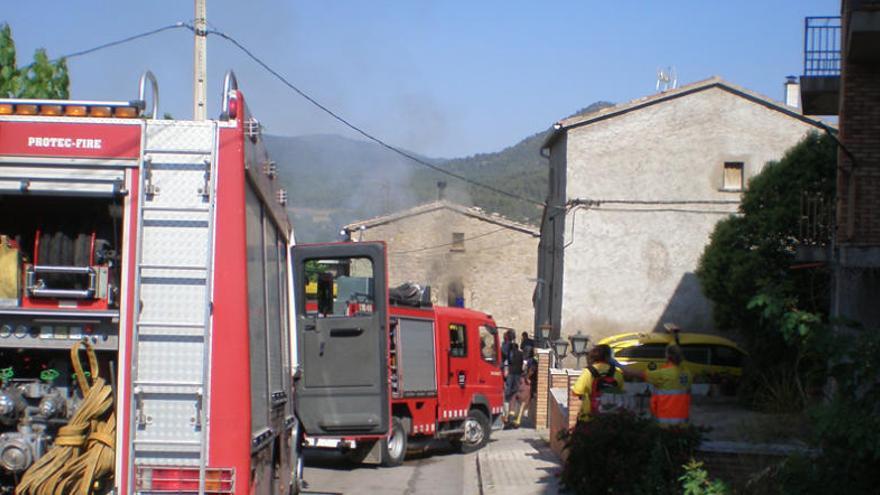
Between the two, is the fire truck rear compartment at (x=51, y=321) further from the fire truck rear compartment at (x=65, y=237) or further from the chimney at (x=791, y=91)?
the chimney at (x=791, y=91)

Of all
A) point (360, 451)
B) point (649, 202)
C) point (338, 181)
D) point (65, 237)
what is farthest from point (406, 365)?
point (338, 181)

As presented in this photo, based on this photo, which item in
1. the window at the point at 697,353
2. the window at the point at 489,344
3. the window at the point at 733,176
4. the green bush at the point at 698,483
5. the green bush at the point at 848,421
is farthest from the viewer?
the window at the point at 733,176

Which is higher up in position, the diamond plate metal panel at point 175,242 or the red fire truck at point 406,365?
the diamond plate metal panel at point 175,242

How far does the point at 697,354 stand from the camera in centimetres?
2662

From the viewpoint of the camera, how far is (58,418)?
6.27 meters

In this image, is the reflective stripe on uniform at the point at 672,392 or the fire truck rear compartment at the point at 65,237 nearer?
the fire truck rear compartment at the point at 65,237

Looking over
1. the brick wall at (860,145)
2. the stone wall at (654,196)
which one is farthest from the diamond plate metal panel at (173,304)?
the stone wall at (654,196)

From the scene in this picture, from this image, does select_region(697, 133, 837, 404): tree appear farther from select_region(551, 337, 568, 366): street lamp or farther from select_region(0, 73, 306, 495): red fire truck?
select_region(0, 73, 306, 495): red fire truck

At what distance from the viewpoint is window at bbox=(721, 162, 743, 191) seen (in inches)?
1204

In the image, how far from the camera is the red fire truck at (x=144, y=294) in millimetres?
5812

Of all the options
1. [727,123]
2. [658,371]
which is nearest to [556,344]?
[727,123]

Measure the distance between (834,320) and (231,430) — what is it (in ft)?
13.4

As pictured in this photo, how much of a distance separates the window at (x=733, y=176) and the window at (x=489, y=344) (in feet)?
43.3

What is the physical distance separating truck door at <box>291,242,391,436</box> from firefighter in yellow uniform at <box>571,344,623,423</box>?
118 inches
